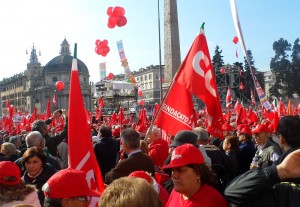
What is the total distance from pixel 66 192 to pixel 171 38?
1286 inches

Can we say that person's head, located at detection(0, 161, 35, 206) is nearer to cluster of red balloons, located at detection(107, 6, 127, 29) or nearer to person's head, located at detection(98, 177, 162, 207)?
person's head, located at detection(98, 177, 162, 207)

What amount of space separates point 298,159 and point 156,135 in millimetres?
4387

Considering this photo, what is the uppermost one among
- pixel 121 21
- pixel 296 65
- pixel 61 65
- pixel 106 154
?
pixel 61 65

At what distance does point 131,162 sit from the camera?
13.5 feet

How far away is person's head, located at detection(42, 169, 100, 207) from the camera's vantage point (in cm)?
244

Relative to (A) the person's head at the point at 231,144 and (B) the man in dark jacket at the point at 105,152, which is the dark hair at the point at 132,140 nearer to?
(B) the man in dark jacket at the point at 105,152

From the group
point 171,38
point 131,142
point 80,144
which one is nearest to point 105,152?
point 131,142

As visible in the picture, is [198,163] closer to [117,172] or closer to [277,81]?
[117,172]

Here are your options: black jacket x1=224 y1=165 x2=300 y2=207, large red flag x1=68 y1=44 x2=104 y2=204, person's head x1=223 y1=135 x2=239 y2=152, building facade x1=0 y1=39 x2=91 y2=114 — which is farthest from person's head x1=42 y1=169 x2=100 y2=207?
building facade x1=0 y1=39 x2=91 y2=114

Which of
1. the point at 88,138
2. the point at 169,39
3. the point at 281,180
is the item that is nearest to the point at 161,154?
the point at 88,138

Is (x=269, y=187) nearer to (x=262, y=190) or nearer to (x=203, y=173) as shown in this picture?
(x=262, y=190)

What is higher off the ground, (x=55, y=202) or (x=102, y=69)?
(x=102, y=69)

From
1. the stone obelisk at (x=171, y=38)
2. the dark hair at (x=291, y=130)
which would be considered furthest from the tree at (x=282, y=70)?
the dark hair at (x=291, y=130)

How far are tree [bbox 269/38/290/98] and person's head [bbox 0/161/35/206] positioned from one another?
58391 mm
